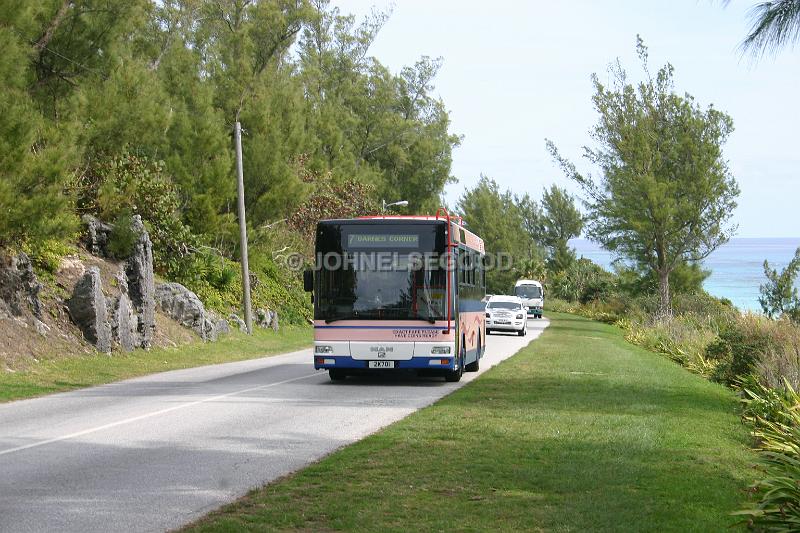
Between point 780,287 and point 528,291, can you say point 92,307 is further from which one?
point 528,291

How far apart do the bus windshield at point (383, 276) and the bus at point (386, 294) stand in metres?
0.02

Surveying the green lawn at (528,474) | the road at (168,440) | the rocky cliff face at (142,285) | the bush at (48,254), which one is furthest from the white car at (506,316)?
the green lawn at (528,474)

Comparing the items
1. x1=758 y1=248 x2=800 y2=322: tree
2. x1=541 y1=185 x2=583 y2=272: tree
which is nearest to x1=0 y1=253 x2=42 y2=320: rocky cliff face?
x1=758 y1=248 x2=800 y2=322: tree

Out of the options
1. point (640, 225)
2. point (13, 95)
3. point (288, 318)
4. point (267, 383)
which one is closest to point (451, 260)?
point (267, 383)

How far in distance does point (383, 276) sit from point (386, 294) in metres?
0.35

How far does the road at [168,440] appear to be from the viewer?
26.8 ft

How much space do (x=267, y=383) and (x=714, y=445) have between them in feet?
35.7

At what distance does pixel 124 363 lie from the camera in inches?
946

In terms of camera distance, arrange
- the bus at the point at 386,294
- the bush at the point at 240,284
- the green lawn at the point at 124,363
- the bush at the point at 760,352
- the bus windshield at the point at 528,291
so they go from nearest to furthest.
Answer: the bush at the point at 760,352 < the green lawn at the point at 124,363 < the bus at the point at 386,294 < the bush at the point at 240,284 < the bus windshield at the point at 528,291

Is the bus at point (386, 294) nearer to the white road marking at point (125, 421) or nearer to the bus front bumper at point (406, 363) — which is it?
the bus front bumper at point (406, 363)

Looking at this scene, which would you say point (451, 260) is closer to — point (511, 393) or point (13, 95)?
point (511, 393)

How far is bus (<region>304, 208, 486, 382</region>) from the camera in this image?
19188mm

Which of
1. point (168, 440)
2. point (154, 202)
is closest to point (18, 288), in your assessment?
point (168, 440)

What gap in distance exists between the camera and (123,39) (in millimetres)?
27188
